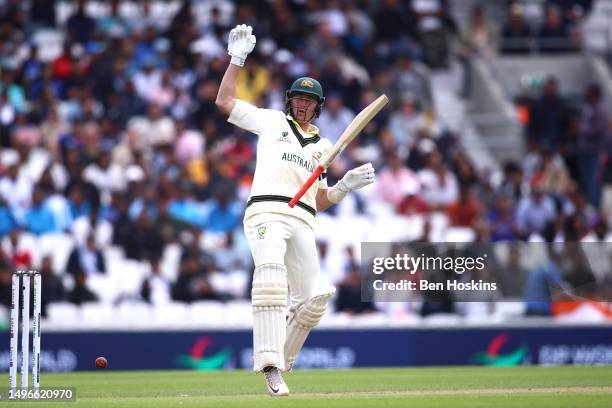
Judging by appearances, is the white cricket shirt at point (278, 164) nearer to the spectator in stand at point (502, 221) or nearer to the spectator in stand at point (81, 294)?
the spectator in stand at point (81, 294)

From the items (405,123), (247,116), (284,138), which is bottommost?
(284,138)

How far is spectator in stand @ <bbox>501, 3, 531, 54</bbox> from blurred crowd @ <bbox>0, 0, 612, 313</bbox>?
3.42ft

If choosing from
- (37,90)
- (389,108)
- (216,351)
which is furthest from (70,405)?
(389,108)

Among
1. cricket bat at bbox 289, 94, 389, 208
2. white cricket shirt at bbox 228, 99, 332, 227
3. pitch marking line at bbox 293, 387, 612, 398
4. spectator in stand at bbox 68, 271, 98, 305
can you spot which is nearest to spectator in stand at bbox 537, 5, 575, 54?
spectator in stand at bbox 68, 271, 98, 305

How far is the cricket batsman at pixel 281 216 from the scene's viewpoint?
988 cm

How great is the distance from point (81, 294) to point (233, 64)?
22.3ft

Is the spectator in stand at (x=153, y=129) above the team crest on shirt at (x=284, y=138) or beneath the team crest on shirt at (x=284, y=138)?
above

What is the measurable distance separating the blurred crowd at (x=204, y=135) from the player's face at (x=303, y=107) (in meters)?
6.32

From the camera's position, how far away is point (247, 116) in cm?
1032

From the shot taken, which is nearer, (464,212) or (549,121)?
(464,212)

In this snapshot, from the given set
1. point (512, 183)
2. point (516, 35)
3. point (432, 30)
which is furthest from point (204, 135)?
point (516, 35)

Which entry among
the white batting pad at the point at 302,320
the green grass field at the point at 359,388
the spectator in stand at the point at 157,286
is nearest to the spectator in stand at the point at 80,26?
the spectator in stand at the point at 157,286

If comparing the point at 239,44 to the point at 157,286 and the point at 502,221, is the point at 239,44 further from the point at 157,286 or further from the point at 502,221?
the point at 502,221

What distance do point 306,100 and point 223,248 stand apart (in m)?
7.06
